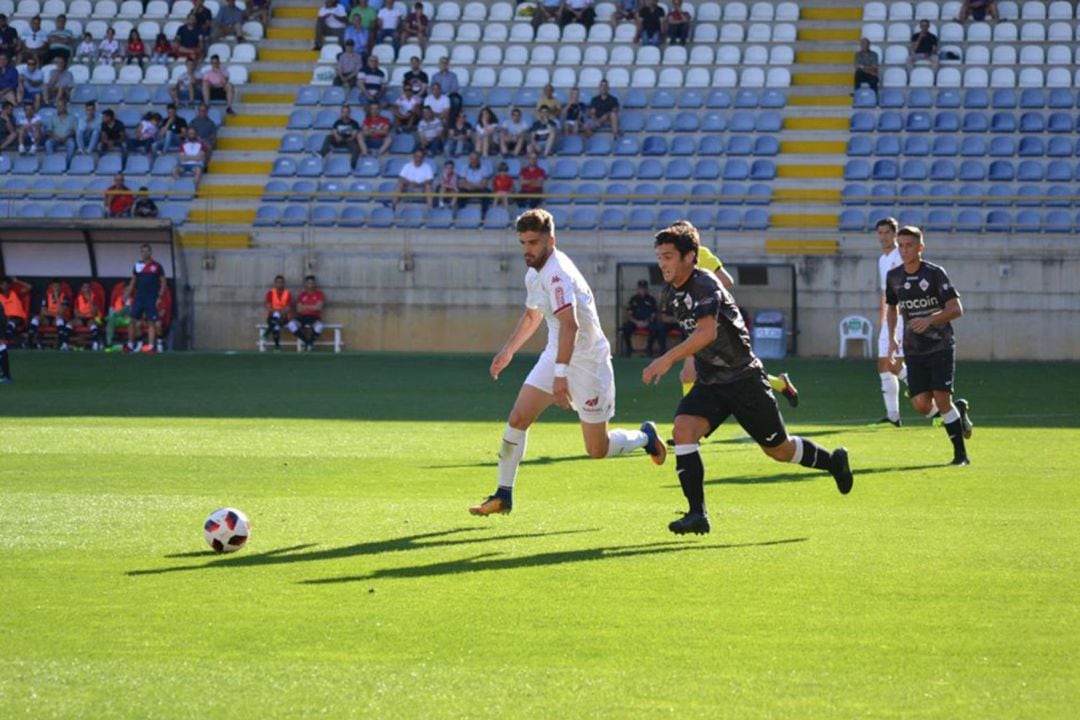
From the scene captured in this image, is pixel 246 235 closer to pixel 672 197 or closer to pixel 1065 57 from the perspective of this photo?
pixel 672 197

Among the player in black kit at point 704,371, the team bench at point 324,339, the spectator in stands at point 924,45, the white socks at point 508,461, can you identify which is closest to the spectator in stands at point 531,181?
the team bench at point 324,339

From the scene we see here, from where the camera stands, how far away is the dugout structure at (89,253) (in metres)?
33.0

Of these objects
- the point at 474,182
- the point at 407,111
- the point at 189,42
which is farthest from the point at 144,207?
the point at 474,182

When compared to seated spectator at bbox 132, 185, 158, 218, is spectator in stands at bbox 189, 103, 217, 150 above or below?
above

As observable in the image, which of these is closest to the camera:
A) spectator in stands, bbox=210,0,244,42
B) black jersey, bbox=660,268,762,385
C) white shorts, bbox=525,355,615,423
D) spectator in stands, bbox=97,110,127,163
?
black jersey, bbox=660,268,762,385

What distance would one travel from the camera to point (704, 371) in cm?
1006

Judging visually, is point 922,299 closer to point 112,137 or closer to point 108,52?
point 112,137

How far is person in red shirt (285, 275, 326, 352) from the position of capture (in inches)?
1273

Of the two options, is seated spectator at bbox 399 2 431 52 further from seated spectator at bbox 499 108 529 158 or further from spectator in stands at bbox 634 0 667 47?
spectator in stands at bbox 634 0 667 47

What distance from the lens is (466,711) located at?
18.7 ft

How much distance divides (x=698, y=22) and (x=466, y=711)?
32.7 meters

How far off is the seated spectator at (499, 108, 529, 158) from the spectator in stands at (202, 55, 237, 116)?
621 centimetres

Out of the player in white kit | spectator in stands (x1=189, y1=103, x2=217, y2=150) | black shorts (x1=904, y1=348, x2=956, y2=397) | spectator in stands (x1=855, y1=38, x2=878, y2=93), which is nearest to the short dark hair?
the player in white kit

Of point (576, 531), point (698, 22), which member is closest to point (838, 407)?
point (576, 531)
